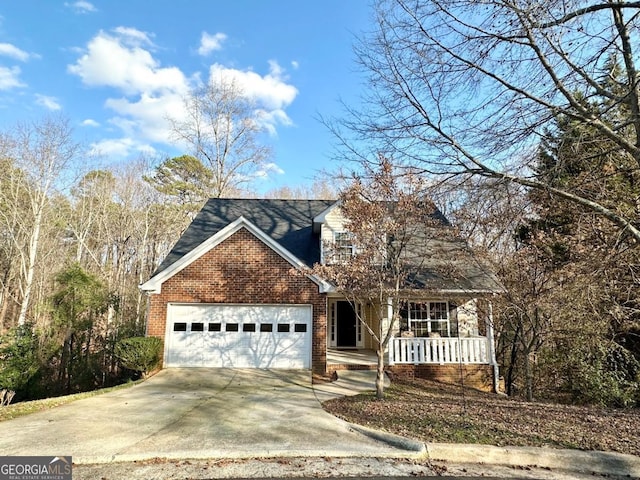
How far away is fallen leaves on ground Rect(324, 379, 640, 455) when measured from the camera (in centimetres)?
569

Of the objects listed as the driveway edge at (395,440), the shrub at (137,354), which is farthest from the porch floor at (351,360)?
the driveway edge at (395,440)

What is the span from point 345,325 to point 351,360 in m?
3.34

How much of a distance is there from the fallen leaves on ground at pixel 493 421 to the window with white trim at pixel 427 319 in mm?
4087

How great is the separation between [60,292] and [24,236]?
36.4 ft

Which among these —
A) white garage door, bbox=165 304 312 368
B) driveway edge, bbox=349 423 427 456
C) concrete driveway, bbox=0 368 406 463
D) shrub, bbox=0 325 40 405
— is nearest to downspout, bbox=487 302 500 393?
white garage door, bbox=165 304 312 368

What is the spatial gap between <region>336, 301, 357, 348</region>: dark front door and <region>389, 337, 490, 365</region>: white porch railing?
12.2ft

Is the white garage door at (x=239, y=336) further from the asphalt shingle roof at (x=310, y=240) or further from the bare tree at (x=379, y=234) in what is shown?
the bare tree at (x=379, y=234)

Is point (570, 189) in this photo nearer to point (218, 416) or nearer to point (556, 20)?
point (556, 20)

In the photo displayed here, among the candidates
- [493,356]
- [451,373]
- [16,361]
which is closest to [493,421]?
[451,373]

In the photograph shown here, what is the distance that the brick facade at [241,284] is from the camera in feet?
40.0

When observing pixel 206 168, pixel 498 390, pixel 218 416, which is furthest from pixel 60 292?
pixel 206 168

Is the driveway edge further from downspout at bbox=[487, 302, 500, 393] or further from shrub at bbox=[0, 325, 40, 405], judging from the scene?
shrub at bbox=[0, 325, 40, 405]

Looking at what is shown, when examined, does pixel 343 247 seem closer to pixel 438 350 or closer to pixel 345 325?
pixel 438 350

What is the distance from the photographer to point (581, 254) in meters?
8.91
